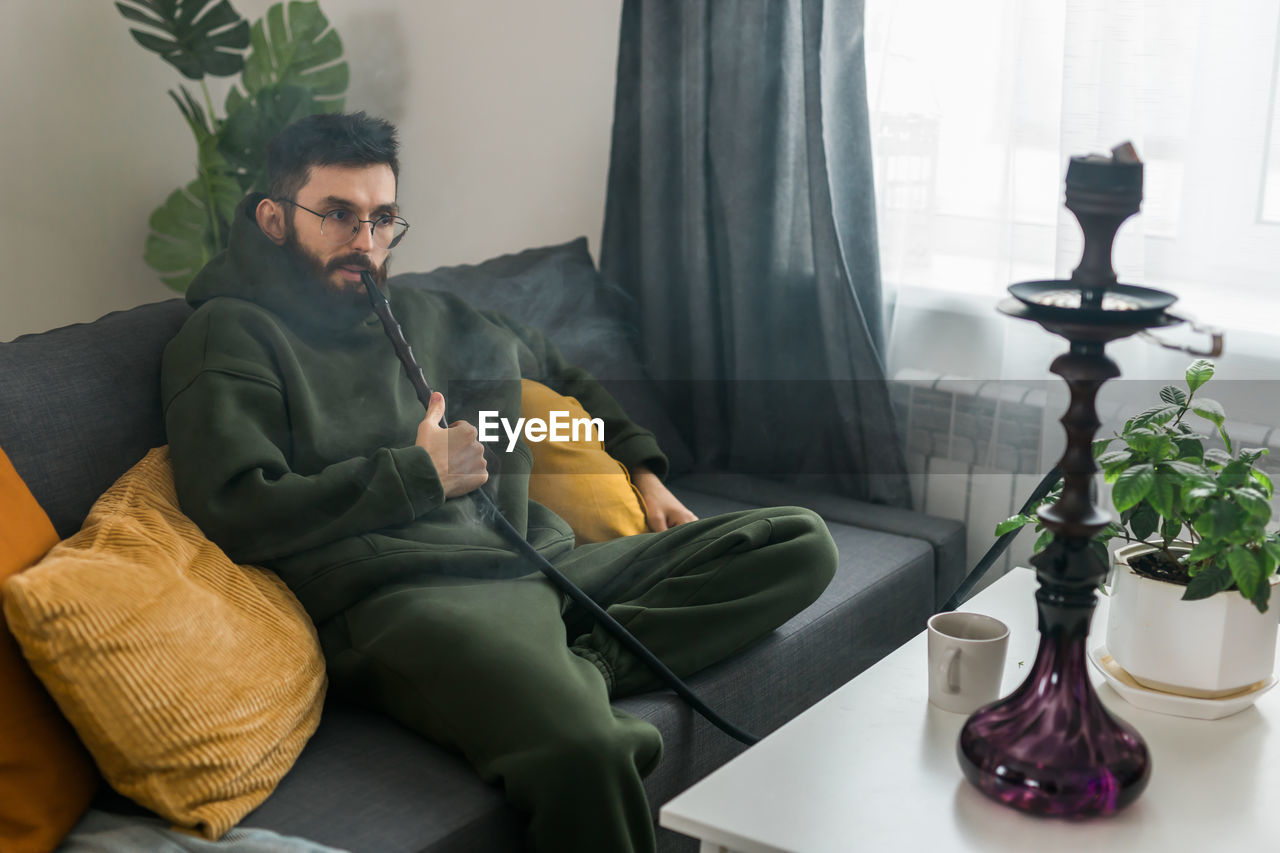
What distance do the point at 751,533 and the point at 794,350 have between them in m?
0.71

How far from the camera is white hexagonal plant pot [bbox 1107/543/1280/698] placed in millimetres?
1006

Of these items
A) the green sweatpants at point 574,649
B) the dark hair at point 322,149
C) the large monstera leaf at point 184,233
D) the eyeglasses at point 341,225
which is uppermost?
the dark hair at point 322,149

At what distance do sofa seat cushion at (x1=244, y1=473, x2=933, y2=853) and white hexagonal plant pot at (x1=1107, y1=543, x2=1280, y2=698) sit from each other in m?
0.50

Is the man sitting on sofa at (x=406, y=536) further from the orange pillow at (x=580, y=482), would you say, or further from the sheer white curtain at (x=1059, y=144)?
the sheer white curtain at (x=1059, y=144)

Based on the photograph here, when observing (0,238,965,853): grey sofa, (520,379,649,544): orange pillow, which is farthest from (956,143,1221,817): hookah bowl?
(520,379,649,544): orange pillow

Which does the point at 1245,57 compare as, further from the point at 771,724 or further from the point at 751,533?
the point at 771,724

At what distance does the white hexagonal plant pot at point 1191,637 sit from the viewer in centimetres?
101

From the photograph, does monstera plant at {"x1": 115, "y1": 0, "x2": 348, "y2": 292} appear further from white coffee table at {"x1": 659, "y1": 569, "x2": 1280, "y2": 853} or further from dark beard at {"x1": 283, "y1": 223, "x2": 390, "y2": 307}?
white coffee table at {"x1": 659, "y1": 569, "x2": 1280, "y2": 853}

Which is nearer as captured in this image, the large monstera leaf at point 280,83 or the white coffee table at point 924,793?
the white coffee table at point 924,793

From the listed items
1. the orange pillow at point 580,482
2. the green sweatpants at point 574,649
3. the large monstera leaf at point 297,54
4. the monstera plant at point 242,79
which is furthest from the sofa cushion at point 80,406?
the large monstera leaf at point 297,54

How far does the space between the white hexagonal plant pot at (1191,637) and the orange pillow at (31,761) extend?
0.98 metres

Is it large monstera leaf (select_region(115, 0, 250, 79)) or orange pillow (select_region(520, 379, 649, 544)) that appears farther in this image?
large monstera leaf (select_region(115, 0, 250, 79))

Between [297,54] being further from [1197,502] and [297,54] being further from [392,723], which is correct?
[1197,502]

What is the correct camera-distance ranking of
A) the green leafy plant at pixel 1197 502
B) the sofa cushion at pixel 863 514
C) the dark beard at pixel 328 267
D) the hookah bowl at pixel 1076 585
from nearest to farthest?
the hookah bowl at pixel 1076 585
the green leafy plant at pixel 1197 502
the dark beard at pixel 328 267
the sofa cushion at pixel 863 514
